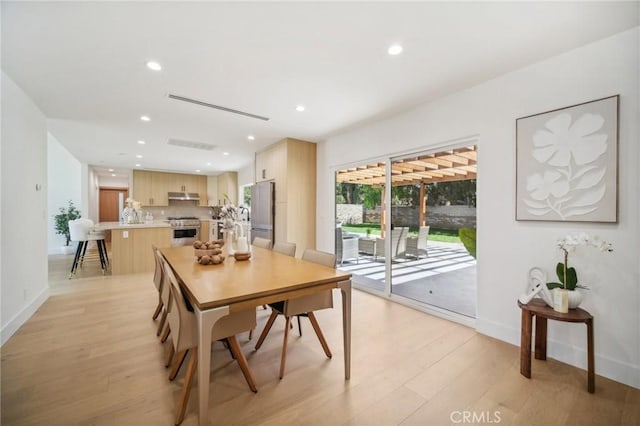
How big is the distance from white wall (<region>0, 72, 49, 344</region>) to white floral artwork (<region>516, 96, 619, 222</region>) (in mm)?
4821

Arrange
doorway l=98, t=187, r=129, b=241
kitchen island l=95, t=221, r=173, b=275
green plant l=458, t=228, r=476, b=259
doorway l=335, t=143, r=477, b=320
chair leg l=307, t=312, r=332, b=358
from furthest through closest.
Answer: doorway l=98, t=187, r=129, b=241 → kitchen island l=95, t=221, r=173, b=275 → doorway l=335, t=143, r=477, b=320 → green plant l=458, t=228, r=476, b=259 → chair leg l=307, t=312, r=332, b=358

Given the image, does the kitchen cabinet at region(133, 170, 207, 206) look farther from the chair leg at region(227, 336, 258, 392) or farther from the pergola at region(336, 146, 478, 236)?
the chair leg at region(227, 336, 258, 392)

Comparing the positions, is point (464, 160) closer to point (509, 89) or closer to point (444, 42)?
point (509, 89)

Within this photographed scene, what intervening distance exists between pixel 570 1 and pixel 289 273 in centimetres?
256

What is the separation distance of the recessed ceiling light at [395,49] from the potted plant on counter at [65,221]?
8.64 m

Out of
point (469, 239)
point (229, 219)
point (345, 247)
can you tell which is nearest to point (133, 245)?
point (229, 219)

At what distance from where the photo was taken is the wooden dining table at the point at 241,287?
136cm

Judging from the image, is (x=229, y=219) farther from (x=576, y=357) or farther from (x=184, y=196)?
(x=184, y=196)

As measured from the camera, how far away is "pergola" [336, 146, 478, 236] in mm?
2924

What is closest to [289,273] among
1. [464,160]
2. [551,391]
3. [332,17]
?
[332,17]

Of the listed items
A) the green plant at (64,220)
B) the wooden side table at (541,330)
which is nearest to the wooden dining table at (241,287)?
the wooden side table at (541,330)

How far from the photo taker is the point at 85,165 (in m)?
7.14

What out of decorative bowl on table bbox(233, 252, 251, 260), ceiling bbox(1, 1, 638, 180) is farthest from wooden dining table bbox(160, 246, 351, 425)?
ceiling bbox(1, 1, 638, 180)

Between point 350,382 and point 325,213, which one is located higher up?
point 325,213
